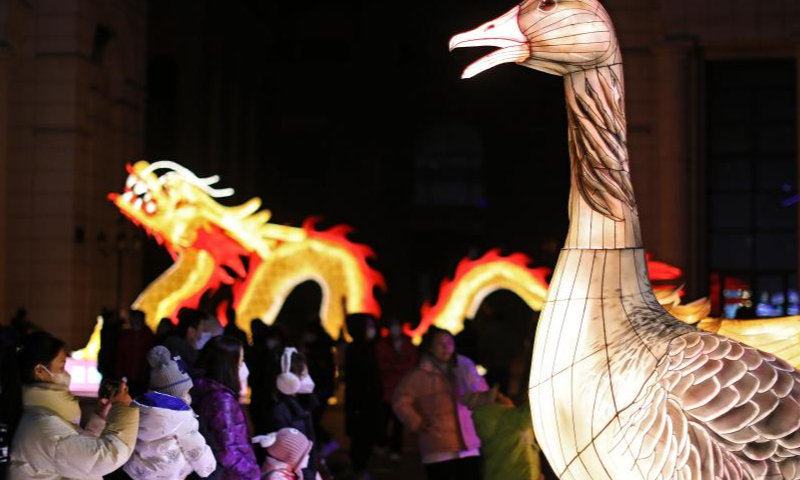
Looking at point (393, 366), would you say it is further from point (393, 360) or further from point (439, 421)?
point (439, 421)

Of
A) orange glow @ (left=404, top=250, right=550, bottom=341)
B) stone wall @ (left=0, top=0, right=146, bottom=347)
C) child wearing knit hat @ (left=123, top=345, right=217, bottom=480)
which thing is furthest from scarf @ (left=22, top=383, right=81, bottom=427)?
stone wall @ (left=0, top=0, right=146, bottom=347)

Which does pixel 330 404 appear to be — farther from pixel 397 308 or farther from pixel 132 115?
pixel 397 308

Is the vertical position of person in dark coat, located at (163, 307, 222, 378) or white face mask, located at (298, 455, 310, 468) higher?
person in dark coat, located at (163, 307, 222, 378)

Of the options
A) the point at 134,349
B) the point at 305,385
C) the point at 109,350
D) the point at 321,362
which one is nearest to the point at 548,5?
the point at 305,385

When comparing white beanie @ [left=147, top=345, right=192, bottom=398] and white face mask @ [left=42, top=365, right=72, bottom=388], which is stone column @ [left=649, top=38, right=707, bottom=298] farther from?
white face mask @ [left=42, top=365, right=72, bottom=388]

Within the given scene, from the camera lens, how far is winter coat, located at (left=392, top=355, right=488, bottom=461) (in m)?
10.0

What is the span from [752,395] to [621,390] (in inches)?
16.0

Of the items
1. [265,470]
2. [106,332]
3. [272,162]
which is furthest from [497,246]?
[265,470]

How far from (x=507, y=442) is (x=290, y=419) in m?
1.40

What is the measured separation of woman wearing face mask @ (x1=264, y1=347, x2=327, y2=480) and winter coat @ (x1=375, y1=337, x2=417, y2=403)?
6.25 m

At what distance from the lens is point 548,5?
15.2 ft

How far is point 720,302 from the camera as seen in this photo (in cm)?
1015

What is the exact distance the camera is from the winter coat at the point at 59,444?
19.6 ft

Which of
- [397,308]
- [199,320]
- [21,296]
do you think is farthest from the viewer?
[397,308]
